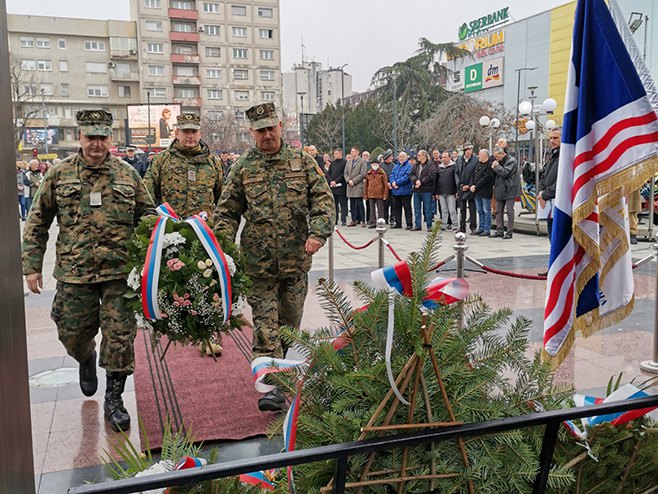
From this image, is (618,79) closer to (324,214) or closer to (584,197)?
(584,197)

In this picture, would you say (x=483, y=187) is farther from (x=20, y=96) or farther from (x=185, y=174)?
(x=20, y=96)

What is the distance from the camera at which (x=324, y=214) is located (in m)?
4.92

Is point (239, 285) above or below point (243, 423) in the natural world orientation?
above

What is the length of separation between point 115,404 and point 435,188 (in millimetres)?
12739

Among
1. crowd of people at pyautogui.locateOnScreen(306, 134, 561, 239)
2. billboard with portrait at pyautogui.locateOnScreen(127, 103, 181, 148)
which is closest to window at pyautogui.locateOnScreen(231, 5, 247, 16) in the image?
billboard with portrait at pyautogui.locateOnScreen(127, 103, 181, 148)

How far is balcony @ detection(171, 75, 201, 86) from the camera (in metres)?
77.8

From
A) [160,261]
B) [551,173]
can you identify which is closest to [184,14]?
[551,173]

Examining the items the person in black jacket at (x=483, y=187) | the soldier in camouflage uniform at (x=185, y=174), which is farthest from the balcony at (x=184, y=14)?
the soldier in camouflage uniform at (x=185, y=174)

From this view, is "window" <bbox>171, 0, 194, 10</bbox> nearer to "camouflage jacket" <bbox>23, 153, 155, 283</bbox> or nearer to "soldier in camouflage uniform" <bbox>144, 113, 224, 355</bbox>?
"soldier in camouflage uniform" <bbox>144, 113, 224, 355</bbox>

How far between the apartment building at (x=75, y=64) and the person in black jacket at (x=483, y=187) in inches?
2625

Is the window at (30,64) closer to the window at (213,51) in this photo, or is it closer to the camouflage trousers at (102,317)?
the window at (213,51)

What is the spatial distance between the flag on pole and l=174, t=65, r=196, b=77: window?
3164 inches

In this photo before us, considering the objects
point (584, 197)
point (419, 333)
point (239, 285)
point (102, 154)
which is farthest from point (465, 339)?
point (102, 154)

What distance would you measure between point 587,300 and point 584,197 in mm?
539
